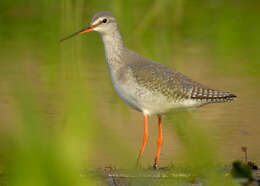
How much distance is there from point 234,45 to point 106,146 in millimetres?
5908

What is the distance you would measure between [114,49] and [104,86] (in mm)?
2745

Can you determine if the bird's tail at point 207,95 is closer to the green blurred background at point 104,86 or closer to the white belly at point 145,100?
the white belly at point 145,100

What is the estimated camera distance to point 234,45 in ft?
35.7

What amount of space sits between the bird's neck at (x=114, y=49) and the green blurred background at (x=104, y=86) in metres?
0.31

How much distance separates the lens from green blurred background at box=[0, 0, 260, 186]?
70.0 inches

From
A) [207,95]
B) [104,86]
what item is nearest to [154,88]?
[207,95]

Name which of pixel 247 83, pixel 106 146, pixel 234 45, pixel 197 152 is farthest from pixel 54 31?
pixel 197 152

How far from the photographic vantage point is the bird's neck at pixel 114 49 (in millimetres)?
5422

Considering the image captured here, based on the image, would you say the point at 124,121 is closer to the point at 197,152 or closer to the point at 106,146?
the point at 106,146

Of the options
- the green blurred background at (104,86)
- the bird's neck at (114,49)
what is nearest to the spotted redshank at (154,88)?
the bird's neck at (114,49)

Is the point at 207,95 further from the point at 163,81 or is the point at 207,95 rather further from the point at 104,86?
the point at 104,86

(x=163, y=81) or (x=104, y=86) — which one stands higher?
(x=104, y=86)

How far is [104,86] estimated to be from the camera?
27.0 ft

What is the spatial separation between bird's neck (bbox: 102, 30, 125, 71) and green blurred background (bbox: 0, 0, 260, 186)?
0.31m
